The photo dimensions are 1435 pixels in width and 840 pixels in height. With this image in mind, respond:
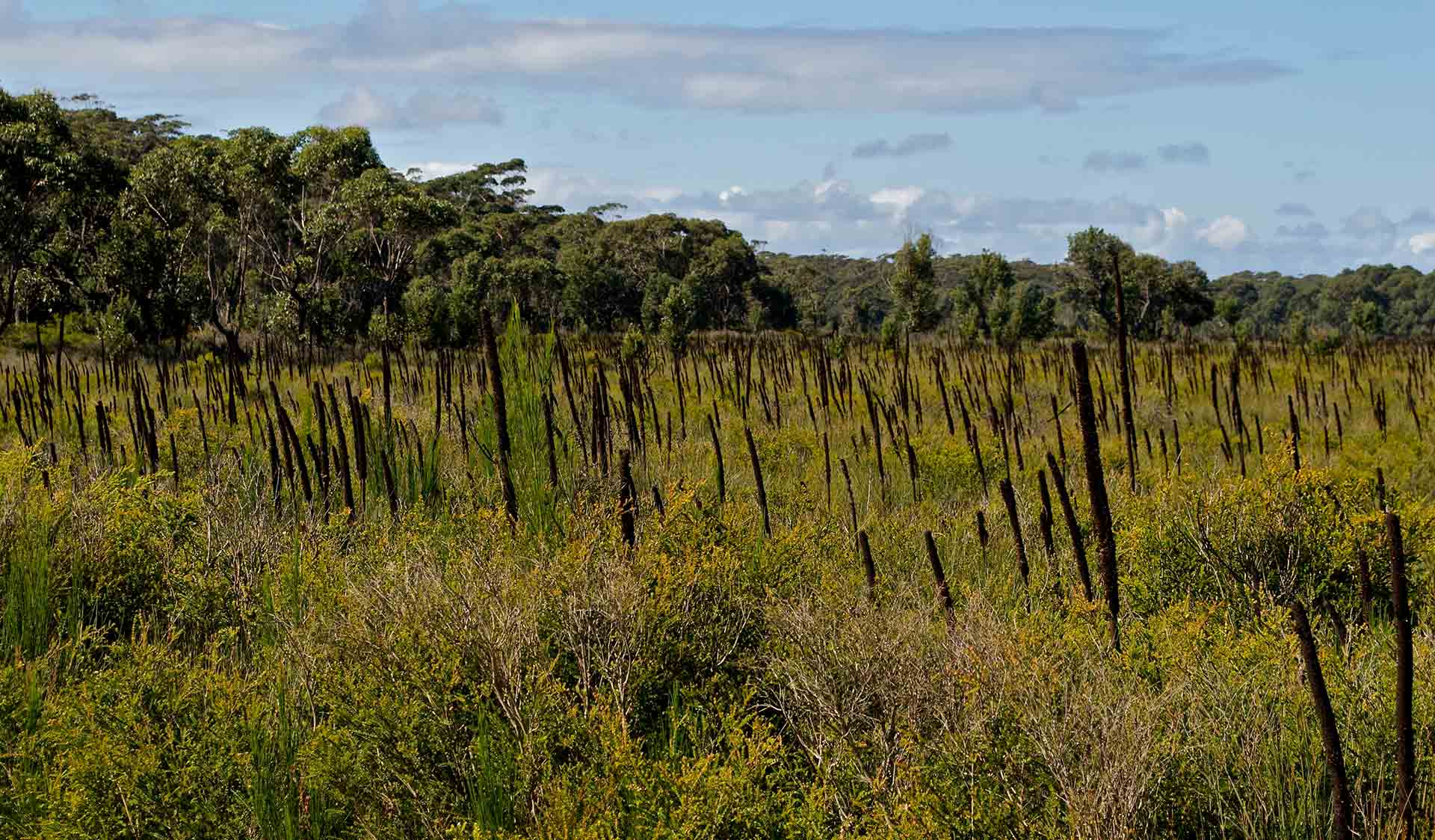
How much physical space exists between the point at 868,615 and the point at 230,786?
2.03m

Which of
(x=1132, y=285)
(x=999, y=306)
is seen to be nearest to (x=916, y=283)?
(x=999, y=306)

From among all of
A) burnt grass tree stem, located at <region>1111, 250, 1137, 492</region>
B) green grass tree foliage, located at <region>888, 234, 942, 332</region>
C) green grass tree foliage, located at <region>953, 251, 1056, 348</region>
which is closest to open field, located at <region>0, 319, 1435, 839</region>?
burnt grass tree stem, located at <region>1111, 250, 1137, 492</region>

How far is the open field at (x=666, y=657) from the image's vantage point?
270 cm

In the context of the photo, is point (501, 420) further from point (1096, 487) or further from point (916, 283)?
point (916, 283)

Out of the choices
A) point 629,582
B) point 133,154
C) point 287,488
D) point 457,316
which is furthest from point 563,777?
point 133,154

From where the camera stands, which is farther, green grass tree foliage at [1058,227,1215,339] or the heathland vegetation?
green grass tree foliage at [1058,227,1215,339]

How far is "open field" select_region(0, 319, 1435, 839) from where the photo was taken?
2.70 metres

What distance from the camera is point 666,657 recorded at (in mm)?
3656

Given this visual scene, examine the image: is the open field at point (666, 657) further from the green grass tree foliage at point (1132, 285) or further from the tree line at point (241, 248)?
the green grass tree foliage at point (1132, 285)

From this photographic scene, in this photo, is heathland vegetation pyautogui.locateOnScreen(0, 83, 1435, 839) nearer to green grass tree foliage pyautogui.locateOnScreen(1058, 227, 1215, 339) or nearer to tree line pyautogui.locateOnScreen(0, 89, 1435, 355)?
tree line pyautogui.locateOnScreen(0, 89, 1435, 355)

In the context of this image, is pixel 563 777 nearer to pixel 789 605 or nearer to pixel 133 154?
pixel 789 605

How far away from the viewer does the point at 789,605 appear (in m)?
3.67

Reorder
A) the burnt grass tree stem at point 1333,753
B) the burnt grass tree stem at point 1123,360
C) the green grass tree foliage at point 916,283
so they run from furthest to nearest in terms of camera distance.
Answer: the green grass tree foliage at point 916,283, the burnt grass tree stem at point 1123,360, the burnt grass tree stem at point 1333,753

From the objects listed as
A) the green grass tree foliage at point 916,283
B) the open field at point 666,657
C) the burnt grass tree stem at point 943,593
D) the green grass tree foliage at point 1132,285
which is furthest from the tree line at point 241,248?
the green grass tree foliage at point 1132,285
